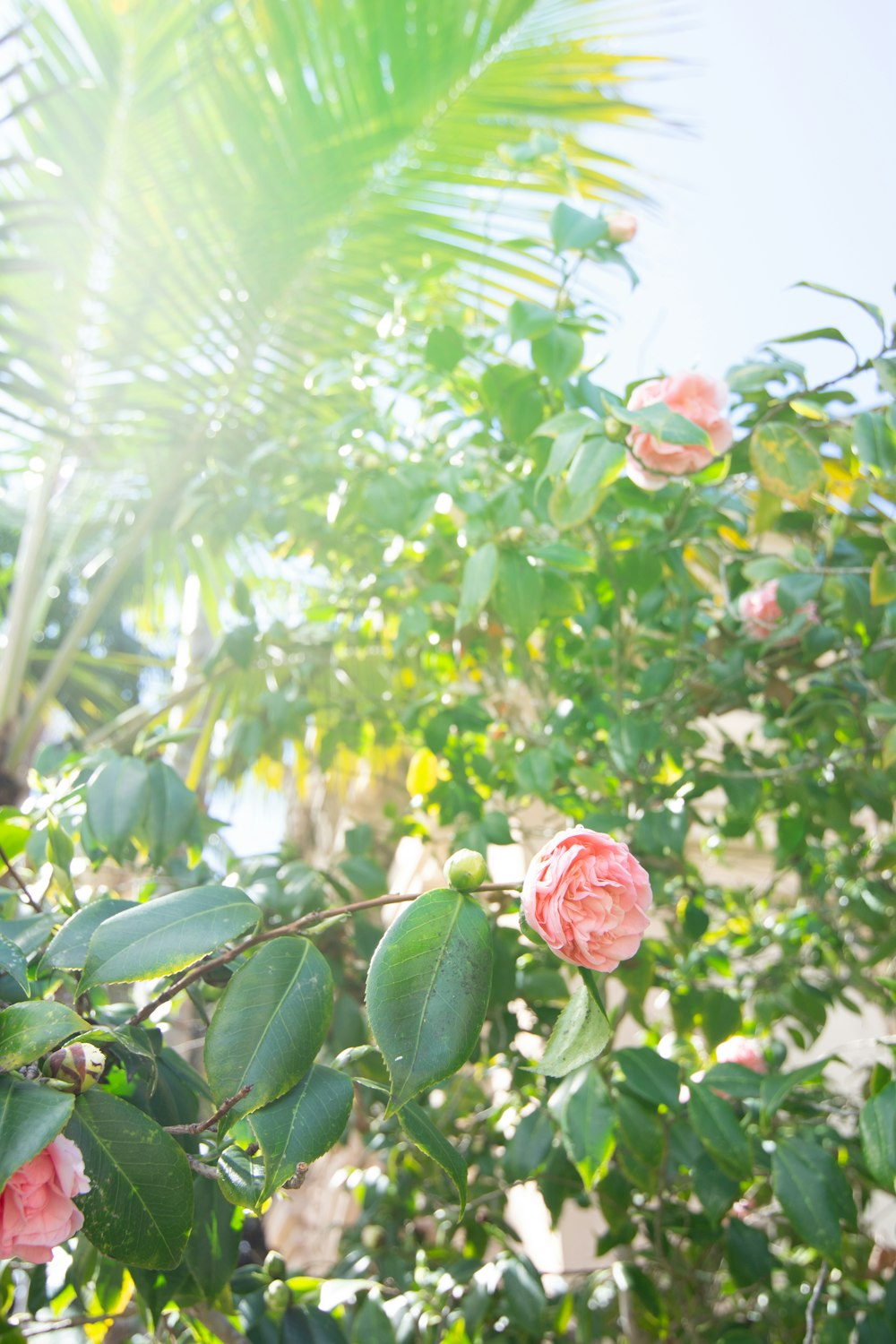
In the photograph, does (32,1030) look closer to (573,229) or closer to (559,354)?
(559,354)

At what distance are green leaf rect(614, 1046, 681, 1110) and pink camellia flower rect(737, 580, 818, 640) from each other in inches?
26.1

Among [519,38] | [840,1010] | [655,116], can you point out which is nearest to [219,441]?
[519,38]

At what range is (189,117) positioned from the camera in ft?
7.73

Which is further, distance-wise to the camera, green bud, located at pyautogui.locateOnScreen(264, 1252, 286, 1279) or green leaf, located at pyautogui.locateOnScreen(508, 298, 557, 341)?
green leaf, located at pyautogui.locateOnScreen(508, 298, 557, 341)

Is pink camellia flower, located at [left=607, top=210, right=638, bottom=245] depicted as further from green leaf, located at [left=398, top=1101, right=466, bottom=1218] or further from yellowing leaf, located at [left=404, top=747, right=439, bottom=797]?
green leaf, located at [left=398, top=1101, right=466, bottom=1218]

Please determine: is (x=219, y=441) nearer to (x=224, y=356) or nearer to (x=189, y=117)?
(x=224, y=356)

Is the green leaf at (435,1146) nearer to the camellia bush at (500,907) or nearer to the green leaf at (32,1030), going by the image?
the camellia bush at (500,907)

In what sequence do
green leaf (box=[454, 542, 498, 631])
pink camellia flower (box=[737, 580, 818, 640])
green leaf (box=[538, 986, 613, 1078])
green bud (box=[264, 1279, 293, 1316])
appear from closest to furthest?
1. green leaf (box=[538, 986, 613, 1078])
2. green bud (box=[264, 1279, 293, 1316])
3. green leaf (box=[454, 542, 498, 631])
4. pink camellia flower (box=[737, 580, 818, 640])

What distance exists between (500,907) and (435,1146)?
93 cm

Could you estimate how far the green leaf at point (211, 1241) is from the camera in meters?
0.86

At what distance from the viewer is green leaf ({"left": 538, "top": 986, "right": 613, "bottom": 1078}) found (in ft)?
2.18

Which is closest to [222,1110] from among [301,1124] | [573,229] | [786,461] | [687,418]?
[301,1124]

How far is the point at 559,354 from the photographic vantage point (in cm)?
134

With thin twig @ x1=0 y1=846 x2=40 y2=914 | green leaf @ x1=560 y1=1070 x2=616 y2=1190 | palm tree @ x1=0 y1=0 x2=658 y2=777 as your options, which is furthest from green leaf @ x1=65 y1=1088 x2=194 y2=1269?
palm tree @ x1=0 y1=0 x2=658 y2=777
